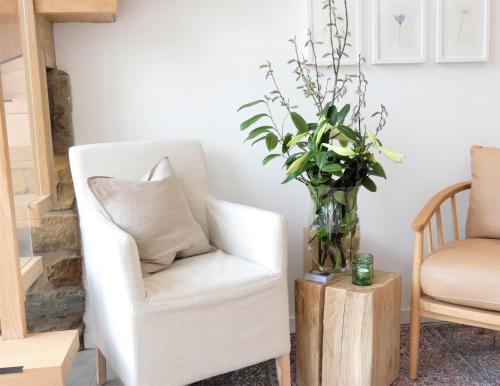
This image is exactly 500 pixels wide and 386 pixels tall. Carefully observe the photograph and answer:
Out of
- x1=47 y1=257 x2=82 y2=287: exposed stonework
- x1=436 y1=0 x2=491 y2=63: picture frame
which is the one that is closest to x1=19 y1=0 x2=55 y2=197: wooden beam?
x1=47 y1=257 x2=82 y2=287: exposed stonework

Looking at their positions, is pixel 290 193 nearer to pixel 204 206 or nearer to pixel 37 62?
pixel 204 206

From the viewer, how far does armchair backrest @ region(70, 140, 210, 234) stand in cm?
191

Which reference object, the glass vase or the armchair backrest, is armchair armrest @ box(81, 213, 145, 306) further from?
the glass vase

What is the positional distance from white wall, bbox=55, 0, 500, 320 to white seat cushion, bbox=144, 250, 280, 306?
0.66m

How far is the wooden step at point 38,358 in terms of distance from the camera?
4.30 ft

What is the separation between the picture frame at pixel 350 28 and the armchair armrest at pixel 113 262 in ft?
4.05

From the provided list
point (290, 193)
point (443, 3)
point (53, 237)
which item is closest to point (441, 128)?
point (443, 3)

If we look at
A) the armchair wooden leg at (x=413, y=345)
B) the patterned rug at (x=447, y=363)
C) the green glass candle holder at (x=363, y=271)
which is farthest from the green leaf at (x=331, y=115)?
the patterned rug at (x=447, y=363)

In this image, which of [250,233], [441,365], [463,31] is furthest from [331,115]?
[441,365]

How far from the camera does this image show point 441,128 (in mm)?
2438

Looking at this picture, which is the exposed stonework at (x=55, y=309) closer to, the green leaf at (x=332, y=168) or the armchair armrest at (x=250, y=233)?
the armchair armrest at (x=250, y=233)

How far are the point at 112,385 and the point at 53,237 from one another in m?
0.68

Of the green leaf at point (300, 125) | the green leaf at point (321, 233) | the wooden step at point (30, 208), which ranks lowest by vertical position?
the green leaf at point (321, 233)

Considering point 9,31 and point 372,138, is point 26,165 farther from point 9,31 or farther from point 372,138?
point 372,138
